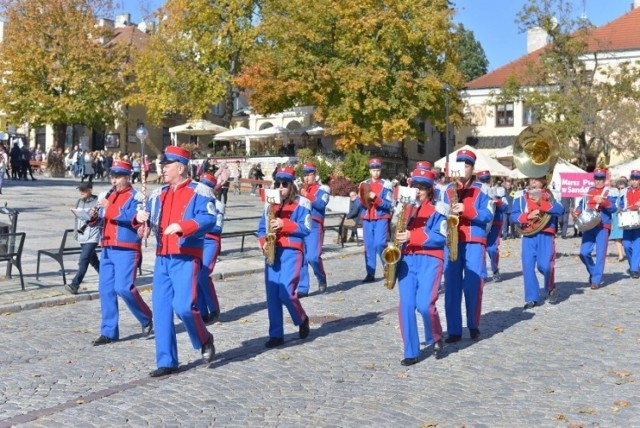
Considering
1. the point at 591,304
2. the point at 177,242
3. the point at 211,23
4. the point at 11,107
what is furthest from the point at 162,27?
the point at 177,242

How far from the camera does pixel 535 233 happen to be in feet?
41.9

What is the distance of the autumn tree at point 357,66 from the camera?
1718 inches

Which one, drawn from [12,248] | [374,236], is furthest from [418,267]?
[12,248]

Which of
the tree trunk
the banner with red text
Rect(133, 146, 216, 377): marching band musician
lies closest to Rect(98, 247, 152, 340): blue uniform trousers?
Rect(133, 146, 216, 377): marching band musician

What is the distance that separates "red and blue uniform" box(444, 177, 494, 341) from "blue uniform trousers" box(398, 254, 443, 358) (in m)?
1.13

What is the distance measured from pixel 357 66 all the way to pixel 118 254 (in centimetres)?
3474

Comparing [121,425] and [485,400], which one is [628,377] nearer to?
[485,400]

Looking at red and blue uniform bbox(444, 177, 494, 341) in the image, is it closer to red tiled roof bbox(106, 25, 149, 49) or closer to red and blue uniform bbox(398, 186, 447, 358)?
red and blue uniform bbox(398, 186, 447, 358)

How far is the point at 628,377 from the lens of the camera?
8.65 metres

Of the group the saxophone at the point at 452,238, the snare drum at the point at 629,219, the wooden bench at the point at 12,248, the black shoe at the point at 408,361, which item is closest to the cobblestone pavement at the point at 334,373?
the black shoe at the point at 408,361

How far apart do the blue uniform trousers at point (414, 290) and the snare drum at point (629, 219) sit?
323 inches

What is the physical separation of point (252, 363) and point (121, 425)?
7.55ft

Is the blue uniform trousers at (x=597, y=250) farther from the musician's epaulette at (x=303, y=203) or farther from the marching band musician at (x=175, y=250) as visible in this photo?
the marching band musician at (x=175, y=250)

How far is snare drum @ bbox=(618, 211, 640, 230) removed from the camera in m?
16.3
